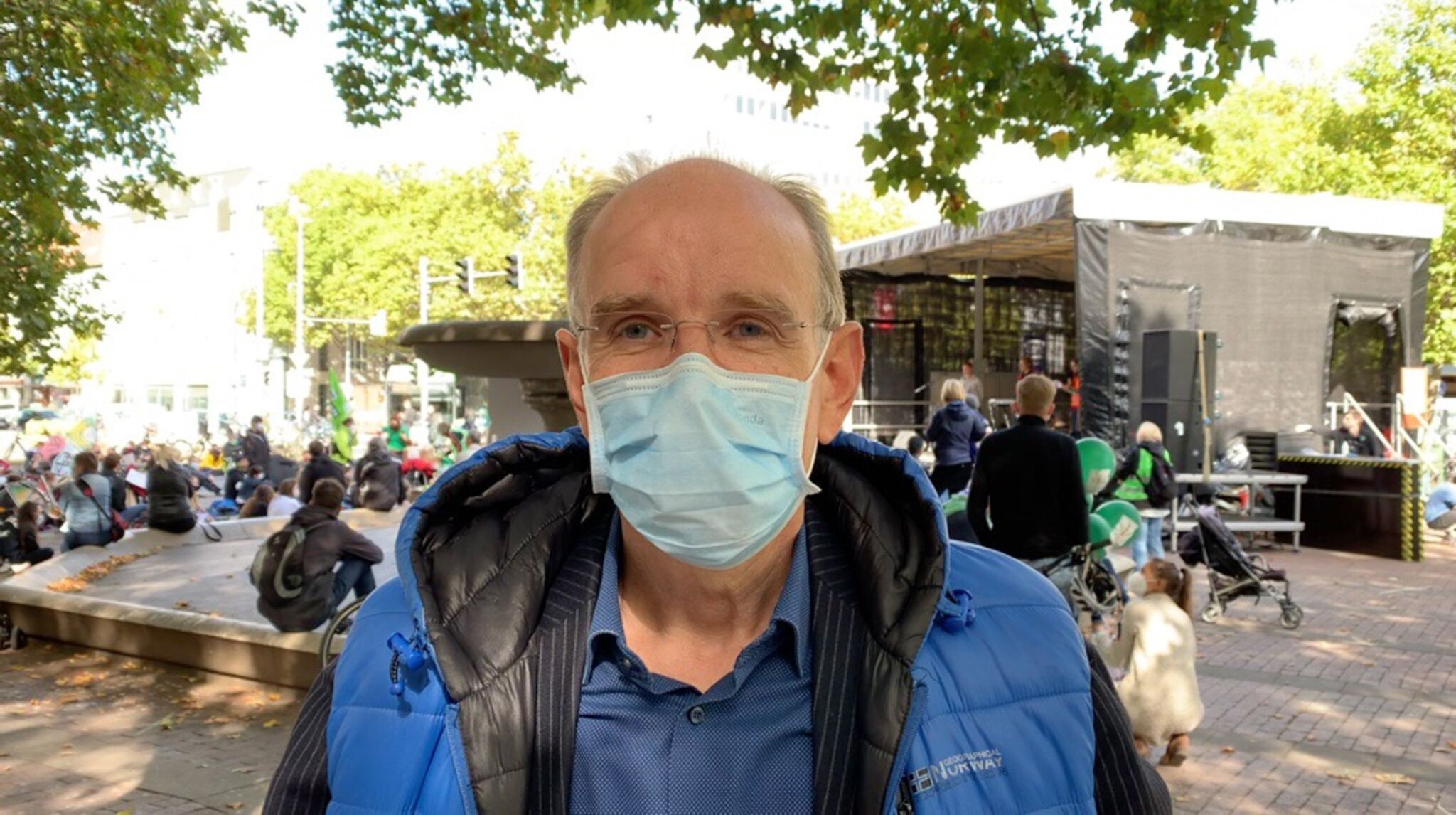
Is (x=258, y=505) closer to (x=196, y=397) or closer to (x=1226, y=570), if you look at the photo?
(x=1226, y=570)

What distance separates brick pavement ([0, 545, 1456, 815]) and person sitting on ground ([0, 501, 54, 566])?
4034mm

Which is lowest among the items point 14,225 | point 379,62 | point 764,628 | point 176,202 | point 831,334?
point 764,628

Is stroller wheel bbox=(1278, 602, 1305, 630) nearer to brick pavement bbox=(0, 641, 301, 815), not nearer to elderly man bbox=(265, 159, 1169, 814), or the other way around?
brick pavement bbox=(0, 641, 301, 815)

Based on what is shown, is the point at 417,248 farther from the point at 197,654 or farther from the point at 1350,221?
the point at 197,654

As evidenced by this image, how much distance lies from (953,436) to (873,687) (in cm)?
1177

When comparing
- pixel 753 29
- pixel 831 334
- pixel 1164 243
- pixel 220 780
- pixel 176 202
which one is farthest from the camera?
pixel 176 202

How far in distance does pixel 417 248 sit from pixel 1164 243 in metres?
33.8

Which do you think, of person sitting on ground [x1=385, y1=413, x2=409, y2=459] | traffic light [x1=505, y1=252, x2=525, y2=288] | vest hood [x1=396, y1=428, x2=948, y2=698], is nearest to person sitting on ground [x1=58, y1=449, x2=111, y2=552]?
person sitting on ground [x1=385, y1=413, x2=409, y2=459]

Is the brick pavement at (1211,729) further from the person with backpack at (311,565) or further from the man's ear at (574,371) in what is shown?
the man's ear at (574,371)

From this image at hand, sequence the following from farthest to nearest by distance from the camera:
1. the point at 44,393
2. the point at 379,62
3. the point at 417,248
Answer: the point at 417,248 < the point at 44,393 < the point at 379,62

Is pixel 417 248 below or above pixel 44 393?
above

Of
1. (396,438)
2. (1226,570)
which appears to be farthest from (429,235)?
(1226,570)

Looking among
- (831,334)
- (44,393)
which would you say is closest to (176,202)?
(44,393)

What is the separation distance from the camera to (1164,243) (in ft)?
56.7
